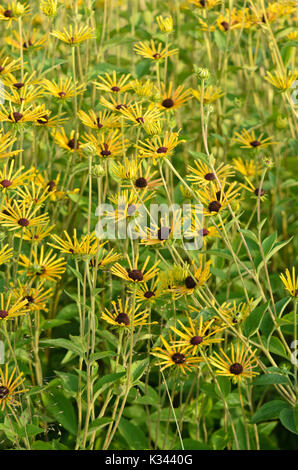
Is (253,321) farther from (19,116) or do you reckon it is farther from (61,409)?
(19,116)

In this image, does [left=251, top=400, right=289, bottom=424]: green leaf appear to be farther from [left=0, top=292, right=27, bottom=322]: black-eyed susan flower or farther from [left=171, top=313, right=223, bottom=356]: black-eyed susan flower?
[left=0, top=292, right=27, bottom=322]: black-eyed susan flower

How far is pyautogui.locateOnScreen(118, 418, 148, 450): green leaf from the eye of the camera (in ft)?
4.05

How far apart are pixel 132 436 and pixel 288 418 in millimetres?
336

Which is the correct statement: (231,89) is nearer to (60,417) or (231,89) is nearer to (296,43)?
(296,43)

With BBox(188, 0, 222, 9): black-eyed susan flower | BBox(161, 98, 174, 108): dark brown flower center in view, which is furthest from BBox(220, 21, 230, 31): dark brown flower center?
BBox(161, 98, 174, 108): dark brown flower center

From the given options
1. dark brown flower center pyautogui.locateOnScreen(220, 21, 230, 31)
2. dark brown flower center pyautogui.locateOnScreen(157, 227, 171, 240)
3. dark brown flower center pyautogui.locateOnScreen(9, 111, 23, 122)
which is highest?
dark brown flower center pyautogui.locateOnScreen(220, 21, 230, 31)

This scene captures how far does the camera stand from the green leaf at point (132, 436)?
48.6 inches

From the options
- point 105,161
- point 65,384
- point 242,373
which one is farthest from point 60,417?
point 105,161

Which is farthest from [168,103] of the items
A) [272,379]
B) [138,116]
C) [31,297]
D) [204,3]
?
[272,379]

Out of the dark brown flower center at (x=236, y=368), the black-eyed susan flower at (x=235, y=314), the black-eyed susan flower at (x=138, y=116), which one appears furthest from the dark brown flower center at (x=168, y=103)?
the dark brown flower center at (x=236, y=368)

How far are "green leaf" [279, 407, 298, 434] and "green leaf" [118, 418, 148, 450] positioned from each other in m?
0.31

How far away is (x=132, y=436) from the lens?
4.09 ft

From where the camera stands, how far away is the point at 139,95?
1282mm
